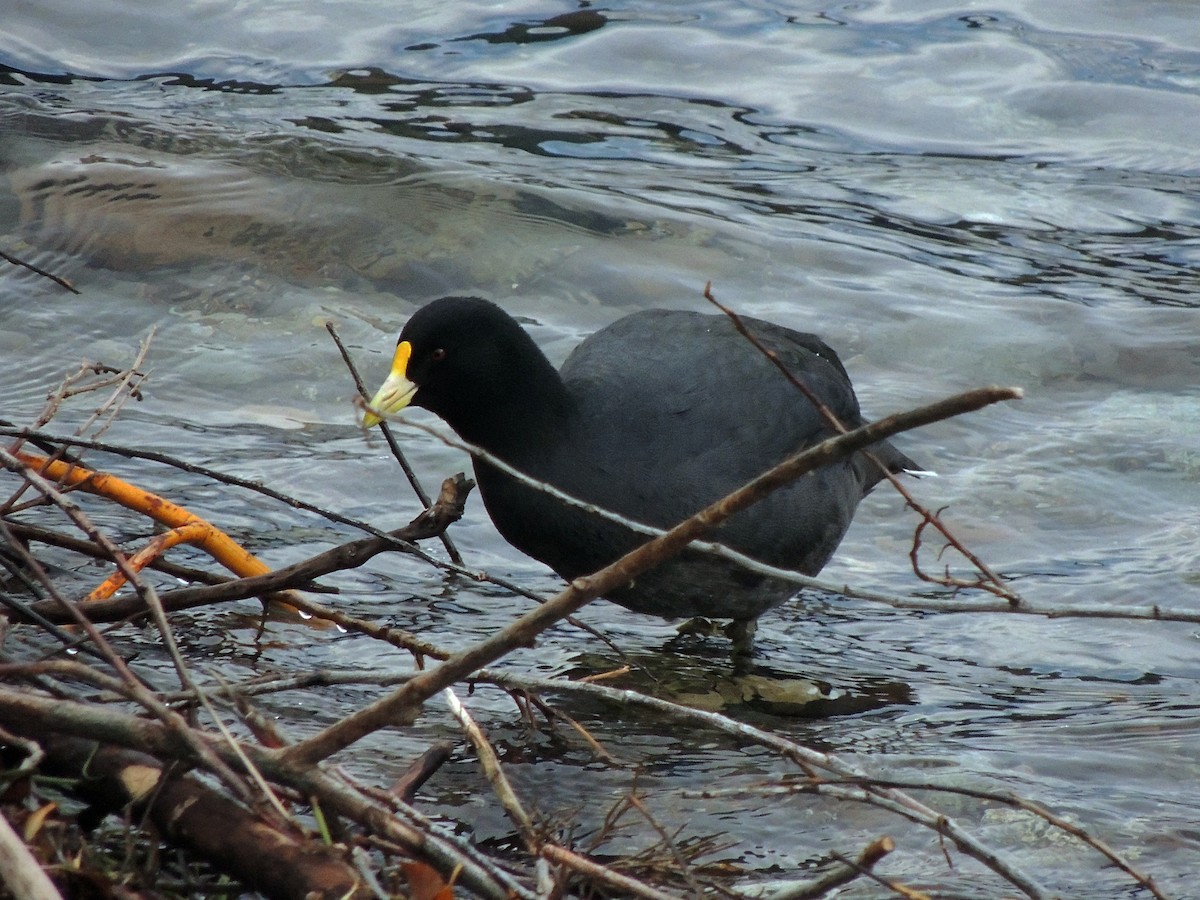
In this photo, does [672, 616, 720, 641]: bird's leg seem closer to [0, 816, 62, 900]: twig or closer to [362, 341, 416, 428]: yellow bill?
[362, 341, 416, 428]: yellow bill

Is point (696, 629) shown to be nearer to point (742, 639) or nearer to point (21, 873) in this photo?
point (742, 639)

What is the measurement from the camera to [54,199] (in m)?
7.02

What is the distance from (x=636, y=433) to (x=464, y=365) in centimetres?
52

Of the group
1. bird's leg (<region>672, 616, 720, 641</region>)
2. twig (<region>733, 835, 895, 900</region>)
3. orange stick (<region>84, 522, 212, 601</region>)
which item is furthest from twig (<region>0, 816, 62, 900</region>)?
bird's leg (<region>672, 616, 720, 641</region>)

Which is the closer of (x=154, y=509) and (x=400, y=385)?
(x=154, y=509)

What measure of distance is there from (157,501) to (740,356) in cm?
179

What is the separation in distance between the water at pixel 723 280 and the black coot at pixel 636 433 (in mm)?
354

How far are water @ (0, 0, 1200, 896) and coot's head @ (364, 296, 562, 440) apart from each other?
63 cm

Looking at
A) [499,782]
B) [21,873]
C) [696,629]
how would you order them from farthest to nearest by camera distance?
[696,629] < [499,782] < [21,873]

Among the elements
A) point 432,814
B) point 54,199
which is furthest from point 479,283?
point 432,814

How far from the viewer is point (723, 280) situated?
274 inches

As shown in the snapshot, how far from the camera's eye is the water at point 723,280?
11.9 ft

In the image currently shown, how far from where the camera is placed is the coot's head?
3916mm

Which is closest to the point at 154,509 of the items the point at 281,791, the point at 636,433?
the point at 636,433
